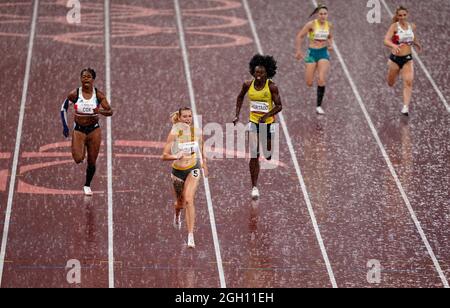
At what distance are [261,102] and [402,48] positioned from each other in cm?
436

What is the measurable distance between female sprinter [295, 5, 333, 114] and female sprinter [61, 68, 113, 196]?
4.71 m

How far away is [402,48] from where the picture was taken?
71.5 feet

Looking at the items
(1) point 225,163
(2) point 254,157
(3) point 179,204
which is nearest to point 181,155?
(3) point 179,204

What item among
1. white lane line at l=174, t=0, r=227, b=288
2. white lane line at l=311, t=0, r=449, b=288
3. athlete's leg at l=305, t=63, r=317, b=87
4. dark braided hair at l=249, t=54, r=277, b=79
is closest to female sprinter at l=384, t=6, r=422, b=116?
white lane line at l=311, t=0, r=449, b=288

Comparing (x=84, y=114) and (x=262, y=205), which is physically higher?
(x=84, y=114)

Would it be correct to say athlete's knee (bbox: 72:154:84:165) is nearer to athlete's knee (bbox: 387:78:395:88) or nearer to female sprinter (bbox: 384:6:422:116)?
female sprinter (bbox: 384:6:422:116)

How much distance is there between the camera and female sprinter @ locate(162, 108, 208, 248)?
648 inches

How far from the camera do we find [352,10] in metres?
27.5

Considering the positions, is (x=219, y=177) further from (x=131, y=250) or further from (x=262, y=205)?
(x=131, y=250)

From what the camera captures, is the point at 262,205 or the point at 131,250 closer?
the point at 131,250

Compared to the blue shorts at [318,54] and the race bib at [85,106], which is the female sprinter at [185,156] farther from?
the blue shorts at [318,54]

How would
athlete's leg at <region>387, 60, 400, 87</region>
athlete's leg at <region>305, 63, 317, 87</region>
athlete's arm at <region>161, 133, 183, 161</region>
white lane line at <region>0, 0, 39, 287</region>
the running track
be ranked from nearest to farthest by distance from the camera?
athlete's arm at <region>161, 133, 183, 161</region> < the running track < white lane line at <region>0, 0, 39, 287</region> < athlete's leg at <region>387, 60, 400, 87</region> < athlete's leg at <region>305, 63, 317, 87</region>

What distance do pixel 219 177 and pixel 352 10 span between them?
8.80m

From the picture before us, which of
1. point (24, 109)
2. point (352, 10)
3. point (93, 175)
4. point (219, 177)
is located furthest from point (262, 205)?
point (352, 10)
